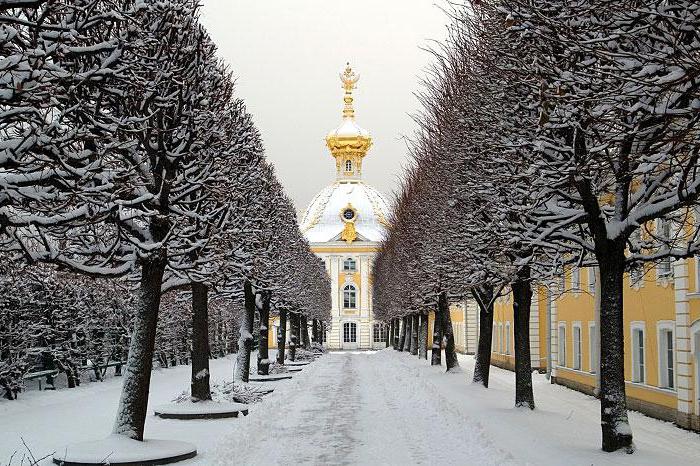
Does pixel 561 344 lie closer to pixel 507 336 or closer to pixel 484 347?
pixel 484 347

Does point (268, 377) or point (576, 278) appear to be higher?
point (576, 278)

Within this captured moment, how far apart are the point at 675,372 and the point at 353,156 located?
129296mm

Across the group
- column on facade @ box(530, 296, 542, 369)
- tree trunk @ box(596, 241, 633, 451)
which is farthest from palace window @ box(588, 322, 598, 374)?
tree trunk @ box(596, 241, 633, 451)

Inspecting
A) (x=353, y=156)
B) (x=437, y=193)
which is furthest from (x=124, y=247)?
(x=353, y=156)

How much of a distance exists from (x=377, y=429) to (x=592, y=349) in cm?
Answer: 1386

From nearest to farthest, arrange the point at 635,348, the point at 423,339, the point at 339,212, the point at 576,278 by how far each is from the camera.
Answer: the point at 635,348 → the point at 576,278 → the point at 423,339 → the point at 339,212

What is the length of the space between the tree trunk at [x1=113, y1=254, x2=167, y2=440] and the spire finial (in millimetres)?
141631

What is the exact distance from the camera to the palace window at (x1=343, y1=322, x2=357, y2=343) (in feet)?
397

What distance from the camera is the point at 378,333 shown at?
396 ft

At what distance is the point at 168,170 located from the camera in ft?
54.1

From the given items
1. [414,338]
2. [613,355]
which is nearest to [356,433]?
[613,355]

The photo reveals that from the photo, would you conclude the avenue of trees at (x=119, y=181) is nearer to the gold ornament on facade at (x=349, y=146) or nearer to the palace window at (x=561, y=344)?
the palace window at (x=561, y=344)

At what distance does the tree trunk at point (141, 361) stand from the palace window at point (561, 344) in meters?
23.5

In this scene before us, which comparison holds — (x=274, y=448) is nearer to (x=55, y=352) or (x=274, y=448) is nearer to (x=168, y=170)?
(x=168, y=170)
